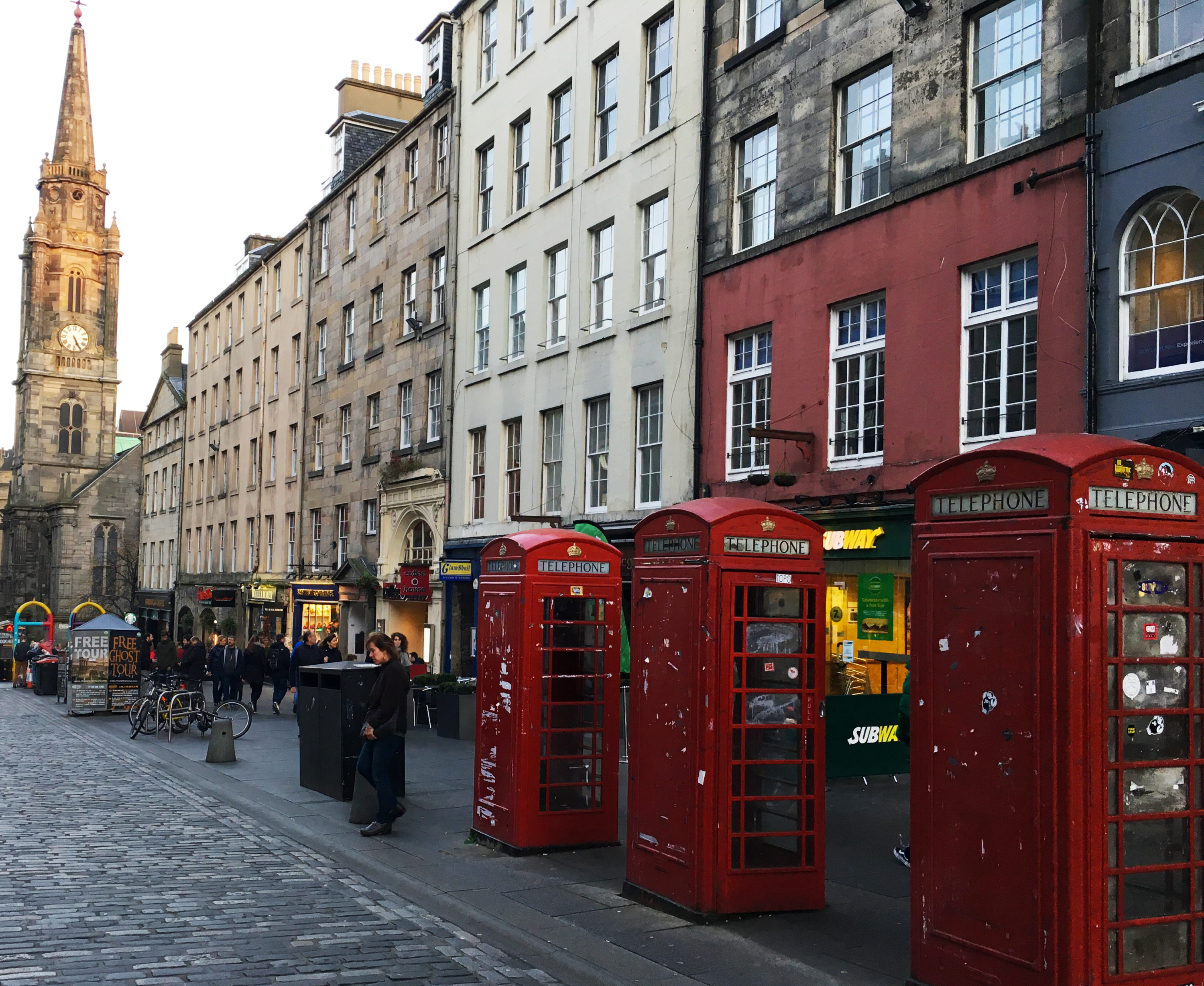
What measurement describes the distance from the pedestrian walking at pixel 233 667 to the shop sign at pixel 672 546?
1919 centimetres

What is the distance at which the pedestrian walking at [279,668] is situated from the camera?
86.8 feet

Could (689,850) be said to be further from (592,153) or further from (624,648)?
(592,153)

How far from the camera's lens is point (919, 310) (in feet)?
50.2

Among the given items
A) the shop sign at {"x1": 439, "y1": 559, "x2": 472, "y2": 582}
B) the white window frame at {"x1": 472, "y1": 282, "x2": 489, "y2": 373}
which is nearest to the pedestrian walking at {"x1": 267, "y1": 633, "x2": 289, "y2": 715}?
the shop sign at {"x1": 439, "y1": 559, "x2": 472, "y2": 582}

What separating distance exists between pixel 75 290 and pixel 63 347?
509 centimetres

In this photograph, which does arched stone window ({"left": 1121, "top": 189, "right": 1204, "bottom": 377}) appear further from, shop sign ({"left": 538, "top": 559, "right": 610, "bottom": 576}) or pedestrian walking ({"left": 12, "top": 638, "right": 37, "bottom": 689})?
pedestrian walking ({"left": 12, "top": 638, "right": 37, "bottom": 689})

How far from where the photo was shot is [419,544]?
31.0m

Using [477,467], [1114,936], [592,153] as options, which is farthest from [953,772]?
[477,467]

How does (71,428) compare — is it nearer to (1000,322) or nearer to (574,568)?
(1000,322)

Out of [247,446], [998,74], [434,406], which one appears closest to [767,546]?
[998,74]

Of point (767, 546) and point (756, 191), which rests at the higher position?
point (756, 191)

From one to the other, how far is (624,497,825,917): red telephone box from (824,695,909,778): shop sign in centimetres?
519

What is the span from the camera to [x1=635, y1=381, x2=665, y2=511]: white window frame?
68.6ft

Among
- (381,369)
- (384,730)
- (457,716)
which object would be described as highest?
(381,369)
